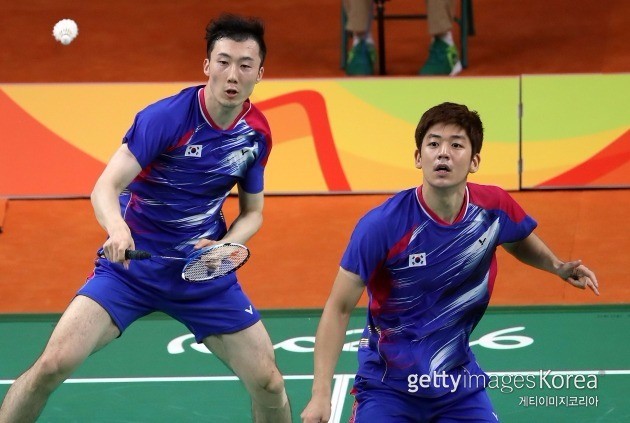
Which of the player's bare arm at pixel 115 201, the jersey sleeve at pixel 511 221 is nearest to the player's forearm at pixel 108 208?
the player's bare arm at pixel 115 201

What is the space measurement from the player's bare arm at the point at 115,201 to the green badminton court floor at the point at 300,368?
1.49 meters

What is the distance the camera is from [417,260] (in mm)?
4395

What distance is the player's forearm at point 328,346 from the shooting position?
4.10m

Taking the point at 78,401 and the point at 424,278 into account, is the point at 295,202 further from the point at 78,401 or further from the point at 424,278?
the point at 424,278

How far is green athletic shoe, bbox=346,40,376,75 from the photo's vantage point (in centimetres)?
1040

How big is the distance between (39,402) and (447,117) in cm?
182

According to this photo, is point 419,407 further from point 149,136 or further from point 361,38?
point 361,38

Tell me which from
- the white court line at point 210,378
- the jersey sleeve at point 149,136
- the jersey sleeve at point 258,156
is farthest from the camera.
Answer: the white court line at point 210,378

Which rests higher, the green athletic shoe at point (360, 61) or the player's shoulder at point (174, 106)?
the green athletic shoe at point (360, 61)

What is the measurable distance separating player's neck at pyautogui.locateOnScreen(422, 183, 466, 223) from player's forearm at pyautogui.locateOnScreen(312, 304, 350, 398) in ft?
1.63

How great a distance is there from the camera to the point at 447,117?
437cm

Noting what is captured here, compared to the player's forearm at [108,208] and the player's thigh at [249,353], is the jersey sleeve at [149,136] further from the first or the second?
the player's thigh at [249,353]

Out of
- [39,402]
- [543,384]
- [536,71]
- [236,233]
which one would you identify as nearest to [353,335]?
[543,384]

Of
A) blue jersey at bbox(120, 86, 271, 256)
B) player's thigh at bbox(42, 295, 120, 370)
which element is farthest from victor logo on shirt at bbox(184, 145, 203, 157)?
player's thigh at bbox(42, 295, 120, 370)
